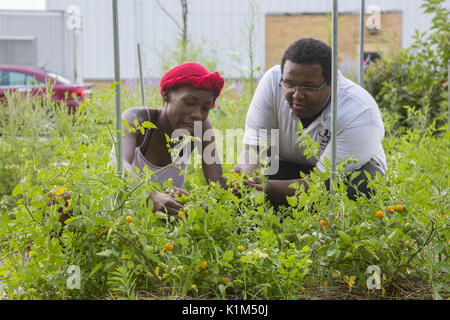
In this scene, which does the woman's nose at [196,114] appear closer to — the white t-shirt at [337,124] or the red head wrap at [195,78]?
the red head wrap at [195,78]

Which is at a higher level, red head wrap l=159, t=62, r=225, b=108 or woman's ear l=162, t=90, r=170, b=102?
red head wrap l=159, t=62, r=225, b=108

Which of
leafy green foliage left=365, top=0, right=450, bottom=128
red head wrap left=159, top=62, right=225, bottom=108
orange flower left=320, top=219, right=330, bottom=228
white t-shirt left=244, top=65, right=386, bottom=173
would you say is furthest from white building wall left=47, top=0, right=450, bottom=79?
orange flower left=320, top=219, right=330, bottom=228

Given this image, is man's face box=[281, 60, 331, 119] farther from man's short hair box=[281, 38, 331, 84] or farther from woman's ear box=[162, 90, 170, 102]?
woman's ear box=[162, 90, 170, 102]

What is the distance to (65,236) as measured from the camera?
1.21 metres

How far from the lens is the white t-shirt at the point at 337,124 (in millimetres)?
2186

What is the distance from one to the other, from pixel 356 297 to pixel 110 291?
62 centimetres

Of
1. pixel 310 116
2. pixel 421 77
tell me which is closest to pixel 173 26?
pixel 421 77

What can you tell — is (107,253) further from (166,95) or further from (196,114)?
(166,95)

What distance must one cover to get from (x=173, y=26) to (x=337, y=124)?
546 cm

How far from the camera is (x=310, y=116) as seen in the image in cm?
232

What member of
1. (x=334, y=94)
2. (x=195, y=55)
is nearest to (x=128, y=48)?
(x=195, y=55)

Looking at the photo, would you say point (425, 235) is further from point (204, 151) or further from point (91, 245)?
point (204, 151)

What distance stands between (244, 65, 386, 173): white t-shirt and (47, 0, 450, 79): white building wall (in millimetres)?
2288

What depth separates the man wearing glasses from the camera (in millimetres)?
2059
